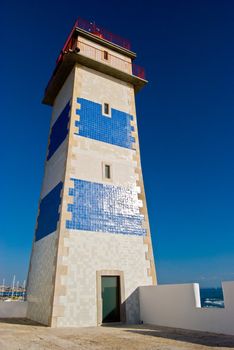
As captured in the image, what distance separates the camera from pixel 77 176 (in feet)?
40.8

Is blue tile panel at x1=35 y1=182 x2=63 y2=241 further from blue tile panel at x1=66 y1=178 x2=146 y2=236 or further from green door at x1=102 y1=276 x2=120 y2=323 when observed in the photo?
green door at x1=102 y1=276 x2=120 y2=323

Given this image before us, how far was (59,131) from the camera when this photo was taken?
15.3 m

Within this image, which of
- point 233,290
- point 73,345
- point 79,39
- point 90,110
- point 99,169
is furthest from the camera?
point 79,39

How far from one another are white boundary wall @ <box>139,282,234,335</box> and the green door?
1052mm

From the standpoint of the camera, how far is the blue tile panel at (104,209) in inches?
461

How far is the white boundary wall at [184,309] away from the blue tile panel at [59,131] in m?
8.22

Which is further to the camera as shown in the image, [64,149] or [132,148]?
[132,148]

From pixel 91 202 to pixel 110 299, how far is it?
401 centimetres

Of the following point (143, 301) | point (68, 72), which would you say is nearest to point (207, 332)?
point (143, 301)

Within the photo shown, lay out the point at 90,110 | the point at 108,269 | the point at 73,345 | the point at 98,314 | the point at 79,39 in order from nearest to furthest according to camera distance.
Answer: the point at 73,345, the point at 98,314, the point at 108,269, the point at 90,110, the point at 79,39

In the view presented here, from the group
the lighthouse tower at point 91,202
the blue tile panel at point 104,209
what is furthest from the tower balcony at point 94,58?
the blue tile panel at point 104,209

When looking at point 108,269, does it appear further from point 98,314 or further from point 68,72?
point 68,72

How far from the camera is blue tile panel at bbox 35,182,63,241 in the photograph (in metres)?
12.1

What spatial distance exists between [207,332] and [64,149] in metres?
9.37
